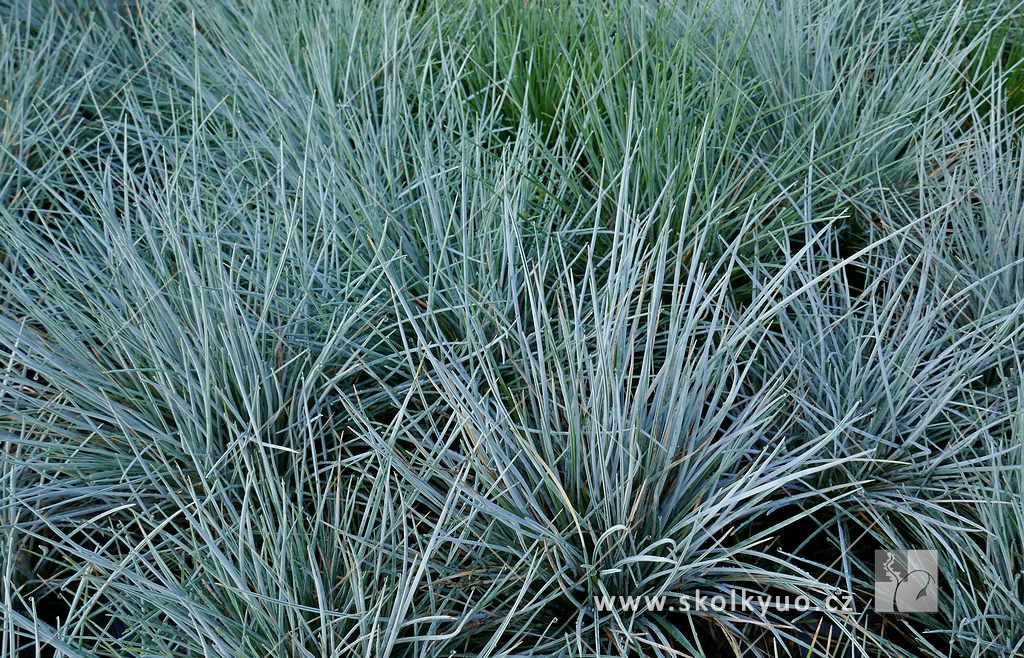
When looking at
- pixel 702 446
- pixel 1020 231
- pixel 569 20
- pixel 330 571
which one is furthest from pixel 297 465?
pixel 1020 231

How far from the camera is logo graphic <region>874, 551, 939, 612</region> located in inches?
49.7

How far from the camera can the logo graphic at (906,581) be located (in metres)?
1.26

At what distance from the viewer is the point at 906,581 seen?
1.29 metres

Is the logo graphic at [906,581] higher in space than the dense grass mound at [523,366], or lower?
lower

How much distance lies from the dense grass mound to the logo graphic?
0.13 feet

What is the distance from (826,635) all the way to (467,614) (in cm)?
60

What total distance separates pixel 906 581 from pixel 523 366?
69 centimetres

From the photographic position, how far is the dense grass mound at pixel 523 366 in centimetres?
121

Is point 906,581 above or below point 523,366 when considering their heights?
below

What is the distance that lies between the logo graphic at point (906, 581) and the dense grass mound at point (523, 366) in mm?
40

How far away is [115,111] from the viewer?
2299 mm

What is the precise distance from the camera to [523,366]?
4.60 ft

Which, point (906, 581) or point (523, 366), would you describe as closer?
point (906, 581)

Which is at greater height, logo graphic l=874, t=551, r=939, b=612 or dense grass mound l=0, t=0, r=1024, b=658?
dense grass mound l=0, t=0, r=1024, b=658
